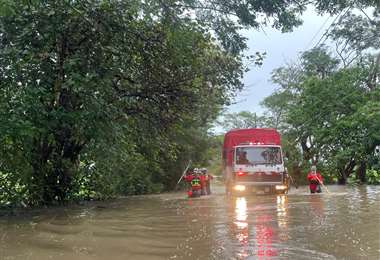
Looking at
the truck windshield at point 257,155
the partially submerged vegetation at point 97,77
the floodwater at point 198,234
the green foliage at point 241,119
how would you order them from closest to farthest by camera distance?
the floodwater at point 198,234
the partially submerged vegetation at point 97,77
the truck windshield at point 257,155
the green foliage at point 241,119

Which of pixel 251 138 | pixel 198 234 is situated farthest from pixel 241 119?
pixel 198 234

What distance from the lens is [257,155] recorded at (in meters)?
22.0

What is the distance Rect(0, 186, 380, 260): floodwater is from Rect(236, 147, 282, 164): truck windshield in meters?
7.07

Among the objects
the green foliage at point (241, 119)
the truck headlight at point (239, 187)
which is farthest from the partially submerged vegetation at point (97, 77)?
the green foliage at point (241, 119)

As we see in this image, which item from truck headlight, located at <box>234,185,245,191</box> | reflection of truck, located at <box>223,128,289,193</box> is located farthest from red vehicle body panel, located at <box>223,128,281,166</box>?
truck headlight, located at <box>234,185,245,191</box>

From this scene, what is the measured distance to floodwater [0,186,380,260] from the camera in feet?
26.1

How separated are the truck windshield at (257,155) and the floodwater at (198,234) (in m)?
7.07

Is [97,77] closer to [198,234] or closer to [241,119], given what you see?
[198,234]

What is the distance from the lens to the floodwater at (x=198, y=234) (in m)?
7.95

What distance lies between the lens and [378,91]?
Answer: 105ft

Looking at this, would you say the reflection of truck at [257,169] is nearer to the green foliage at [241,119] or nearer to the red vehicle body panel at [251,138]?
the red vehicle body panel at [251,138]

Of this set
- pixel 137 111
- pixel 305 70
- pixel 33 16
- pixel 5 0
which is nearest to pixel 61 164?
pixel 137 111

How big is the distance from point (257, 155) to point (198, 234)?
12.3 m

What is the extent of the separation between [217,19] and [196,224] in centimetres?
Answer: 480
